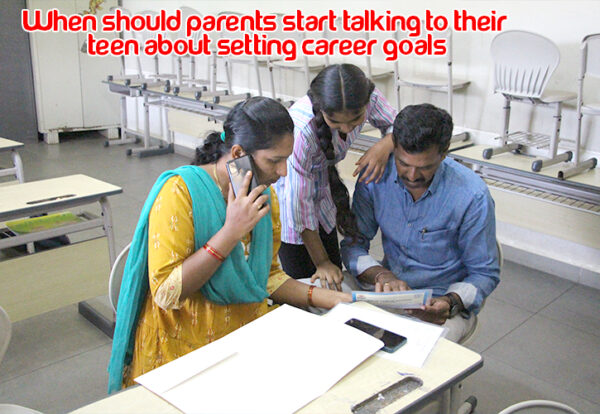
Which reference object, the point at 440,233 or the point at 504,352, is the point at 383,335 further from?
the point at 504,352

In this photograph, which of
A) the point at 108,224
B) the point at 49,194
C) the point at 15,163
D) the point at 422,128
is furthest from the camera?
the point at 15,163

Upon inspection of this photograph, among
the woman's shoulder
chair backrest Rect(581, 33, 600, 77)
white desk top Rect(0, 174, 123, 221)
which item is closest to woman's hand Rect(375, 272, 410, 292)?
the woman's shoulder

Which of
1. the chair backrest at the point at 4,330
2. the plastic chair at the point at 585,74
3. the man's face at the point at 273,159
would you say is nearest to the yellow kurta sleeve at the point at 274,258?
the man's face at the point at 273,159

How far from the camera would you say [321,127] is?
5.59ft

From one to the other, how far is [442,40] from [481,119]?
556 millimetres

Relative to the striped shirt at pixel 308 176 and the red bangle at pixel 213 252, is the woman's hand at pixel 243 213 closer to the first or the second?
the red bangle at pixel 213 252

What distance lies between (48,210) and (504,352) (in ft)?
6.42

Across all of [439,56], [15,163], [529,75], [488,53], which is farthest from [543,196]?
[15,163]

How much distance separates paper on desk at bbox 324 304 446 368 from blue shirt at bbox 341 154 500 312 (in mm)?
383

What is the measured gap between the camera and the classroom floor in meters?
2.15

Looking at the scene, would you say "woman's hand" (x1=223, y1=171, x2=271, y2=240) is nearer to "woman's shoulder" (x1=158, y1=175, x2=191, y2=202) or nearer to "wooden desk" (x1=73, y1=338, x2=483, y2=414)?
"woman's shoulder" (x1=158, y1=175, x2=191, y2=202)

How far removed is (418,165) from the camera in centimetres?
157

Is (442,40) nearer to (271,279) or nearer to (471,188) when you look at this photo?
(471,188)

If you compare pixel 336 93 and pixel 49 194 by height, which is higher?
pixel 336 93
